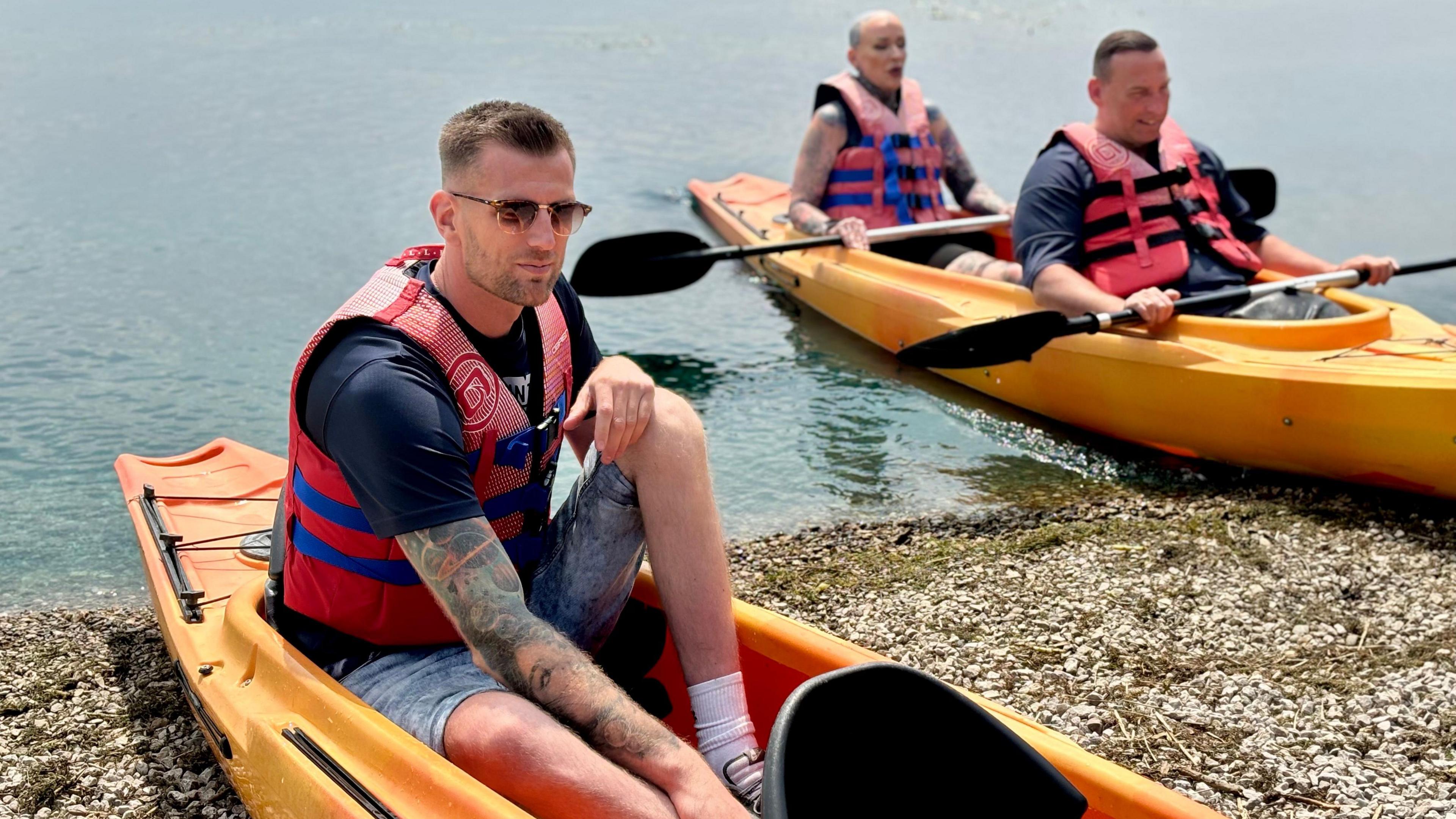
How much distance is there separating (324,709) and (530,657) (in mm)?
448

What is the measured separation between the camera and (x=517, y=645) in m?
2.18

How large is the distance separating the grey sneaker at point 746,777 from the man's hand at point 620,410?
1.91 ft

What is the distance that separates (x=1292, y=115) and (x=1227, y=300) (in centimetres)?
1076

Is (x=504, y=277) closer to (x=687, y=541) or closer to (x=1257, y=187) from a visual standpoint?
(x=687, y=541)

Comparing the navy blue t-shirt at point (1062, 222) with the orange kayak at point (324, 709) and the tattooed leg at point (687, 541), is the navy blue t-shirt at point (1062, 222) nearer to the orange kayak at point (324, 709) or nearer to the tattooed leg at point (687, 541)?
the orange kayak at point (324, 709)

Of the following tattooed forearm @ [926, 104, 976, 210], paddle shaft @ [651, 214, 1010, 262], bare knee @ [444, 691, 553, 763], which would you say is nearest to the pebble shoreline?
bare knee @ [444, 691, 553, 763]

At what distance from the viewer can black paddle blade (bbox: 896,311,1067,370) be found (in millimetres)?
5023

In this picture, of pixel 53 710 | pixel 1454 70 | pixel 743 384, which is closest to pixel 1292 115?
pixel 1454 70

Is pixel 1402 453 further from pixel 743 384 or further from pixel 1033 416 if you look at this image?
pixel 743 384

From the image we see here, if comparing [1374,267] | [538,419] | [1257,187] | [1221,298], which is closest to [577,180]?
[1257,187]

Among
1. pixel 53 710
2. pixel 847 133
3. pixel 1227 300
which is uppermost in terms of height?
pixel 847 133

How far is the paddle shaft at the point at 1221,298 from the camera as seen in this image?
501 cm

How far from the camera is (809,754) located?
212 centimetres

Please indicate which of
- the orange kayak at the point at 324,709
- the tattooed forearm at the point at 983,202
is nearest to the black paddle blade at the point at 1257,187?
the tattooed forearm at the point at 983,202
